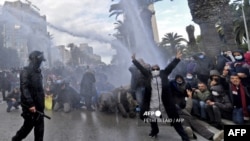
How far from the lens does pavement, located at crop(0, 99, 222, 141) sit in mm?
6445

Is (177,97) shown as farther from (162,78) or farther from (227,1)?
(227,1)

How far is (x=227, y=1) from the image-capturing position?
37.9ft

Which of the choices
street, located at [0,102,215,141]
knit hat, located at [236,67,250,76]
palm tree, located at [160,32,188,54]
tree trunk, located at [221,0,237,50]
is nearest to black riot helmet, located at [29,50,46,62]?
street, located at [0,102,215,141]

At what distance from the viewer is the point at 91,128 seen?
7555 mm

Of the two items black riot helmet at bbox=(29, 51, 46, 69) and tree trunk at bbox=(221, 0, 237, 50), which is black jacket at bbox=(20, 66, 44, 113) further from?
tree trunk at bbox=(221, 0, 237, 50)

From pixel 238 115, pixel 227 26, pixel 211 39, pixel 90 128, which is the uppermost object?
pixel 227 26

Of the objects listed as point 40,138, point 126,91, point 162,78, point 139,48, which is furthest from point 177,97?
point 139,48

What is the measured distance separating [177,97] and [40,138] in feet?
10.4

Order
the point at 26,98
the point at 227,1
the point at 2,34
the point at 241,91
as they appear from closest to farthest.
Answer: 1. the point at 26,98
2. the point at 241,91
3. the point at 227,1
4. the point at 2,34

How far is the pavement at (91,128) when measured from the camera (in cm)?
645

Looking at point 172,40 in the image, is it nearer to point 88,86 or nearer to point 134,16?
point 134,16

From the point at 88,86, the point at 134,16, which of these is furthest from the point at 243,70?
the point at 134,16

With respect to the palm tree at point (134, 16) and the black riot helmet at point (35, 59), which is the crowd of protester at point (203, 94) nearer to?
the black riot helmet at point (35, 59)

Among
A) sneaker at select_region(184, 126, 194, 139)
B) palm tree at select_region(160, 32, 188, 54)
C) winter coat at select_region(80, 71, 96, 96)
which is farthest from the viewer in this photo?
palm tree at select_region(160, 32, 188, 54)
